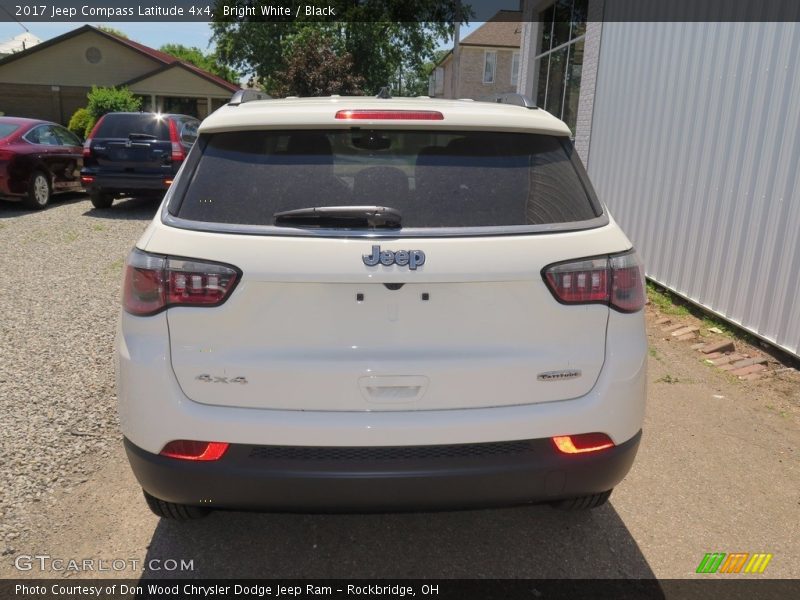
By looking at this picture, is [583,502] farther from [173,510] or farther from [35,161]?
[35,161]

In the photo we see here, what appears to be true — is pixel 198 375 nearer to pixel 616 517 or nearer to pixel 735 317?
pixel 616 517

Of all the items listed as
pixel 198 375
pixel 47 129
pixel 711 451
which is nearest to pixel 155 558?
pixel 198 375

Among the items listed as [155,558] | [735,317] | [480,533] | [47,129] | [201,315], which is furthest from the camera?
[47,129]

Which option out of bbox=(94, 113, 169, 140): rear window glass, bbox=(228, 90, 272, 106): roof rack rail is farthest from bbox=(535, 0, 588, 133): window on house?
bbox=(228, 90, 272, 106): roof rack rail

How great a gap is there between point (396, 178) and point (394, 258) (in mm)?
364

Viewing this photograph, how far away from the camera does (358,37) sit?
37.0 m

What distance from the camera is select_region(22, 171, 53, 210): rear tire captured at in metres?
11.5

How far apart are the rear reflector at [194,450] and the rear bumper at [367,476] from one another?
2 centimetres

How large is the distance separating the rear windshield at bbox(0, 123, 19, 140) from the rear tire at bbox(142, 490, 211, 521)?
10805mm

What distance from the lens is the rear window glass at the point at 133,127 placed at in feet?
38.1

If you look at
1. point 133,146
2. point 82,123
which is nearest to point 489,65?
point 82,123

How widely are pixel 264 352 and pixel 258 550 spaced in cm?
115

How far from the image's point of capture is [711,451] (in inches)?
152

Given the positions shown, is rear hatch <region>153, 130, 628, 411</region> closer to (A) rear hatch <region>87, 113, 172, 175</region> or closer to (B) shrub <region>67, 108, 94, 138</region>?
(A) rear hatch <region>87, 113, 172, 175</region>
